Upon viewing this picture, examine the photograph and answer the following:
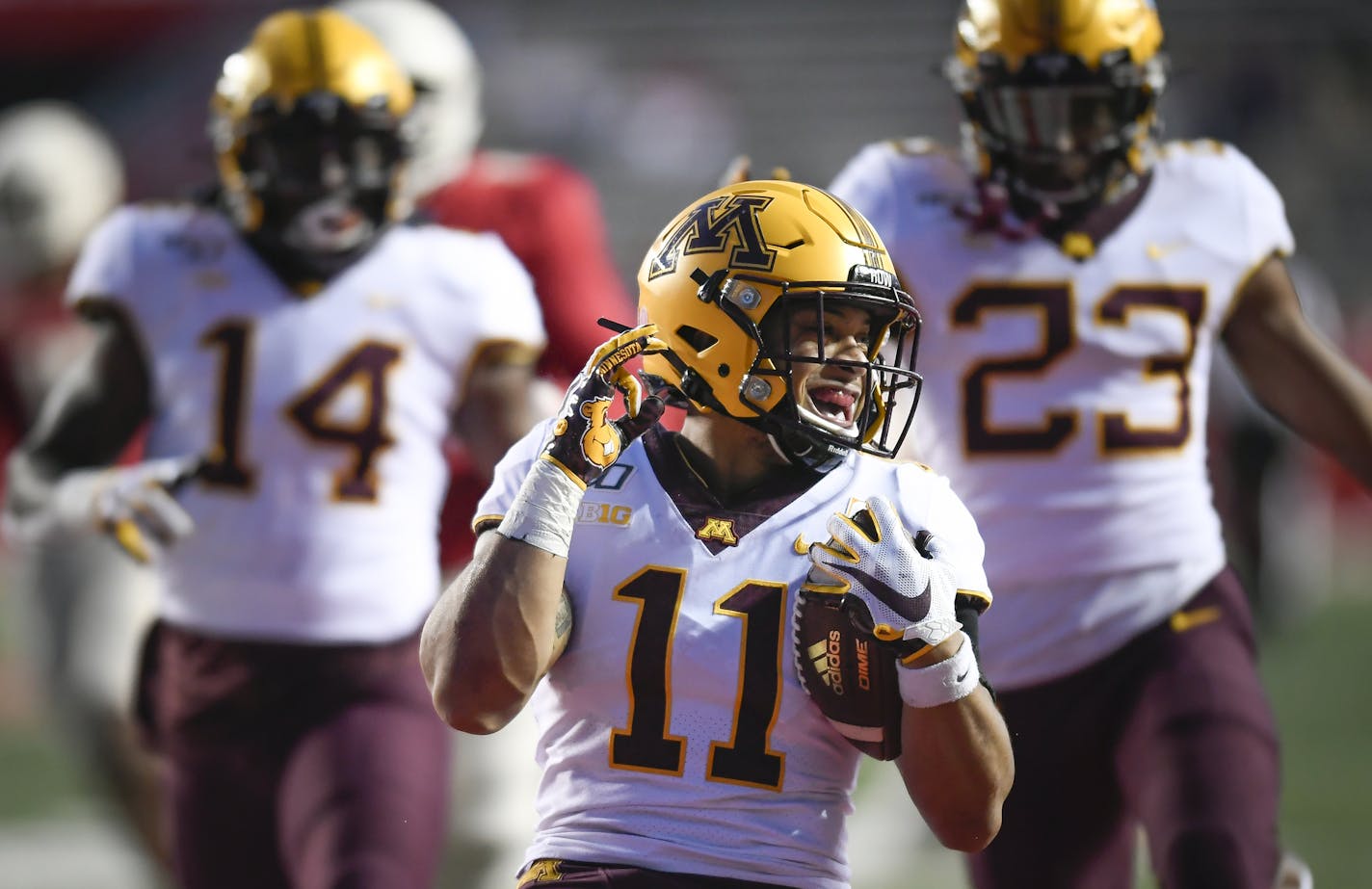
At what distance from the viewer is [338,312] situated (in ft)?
12.3

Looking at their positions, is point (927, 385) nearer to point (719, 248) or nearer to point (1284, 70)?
point (719, 248)

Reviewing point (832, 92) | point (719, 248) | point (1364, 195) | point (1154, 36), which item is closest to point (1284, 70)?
point (1364, 195)

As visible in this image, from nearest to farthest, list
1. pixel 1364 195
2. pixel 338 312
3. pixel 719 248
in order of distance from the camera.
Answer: pixel 719 248 < pixel 338 312 < pixel 1364 195

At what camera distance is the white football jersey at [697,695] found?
8.01 feet

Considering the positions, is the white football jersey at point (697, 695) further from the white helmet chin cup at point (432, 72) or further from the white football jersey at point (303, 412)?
the white helmet chin cup at point (432, 72)

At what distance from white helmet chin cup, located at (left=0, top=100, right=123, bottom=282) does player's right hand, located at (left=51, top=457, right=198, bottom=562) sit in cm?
283

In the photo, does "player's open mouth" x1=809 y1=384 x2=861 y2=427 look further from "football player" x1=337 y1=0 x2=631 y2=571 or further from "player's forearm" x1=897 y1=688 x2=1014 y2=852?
"football player" x1=337 y1=0 x2=631 y2=571

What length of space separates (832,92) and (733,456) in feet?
48.6

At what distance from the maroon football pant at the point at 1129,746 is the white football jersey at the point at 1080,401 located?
0.05 meters

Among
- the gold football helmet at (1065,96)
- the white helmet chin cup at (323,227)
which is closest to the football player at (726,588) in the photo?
the gold football helmet at (1065,96)

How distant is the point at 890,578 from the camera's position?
2299 millimetres

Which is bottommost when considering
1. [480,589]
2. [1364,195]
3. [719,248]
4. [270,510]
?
[1364,195]

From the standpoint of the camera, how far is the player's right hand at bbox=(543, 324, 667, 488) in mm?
2443

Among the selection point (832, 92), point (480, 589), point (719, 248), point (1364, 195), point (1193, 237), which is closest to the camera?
point (480, 589)
